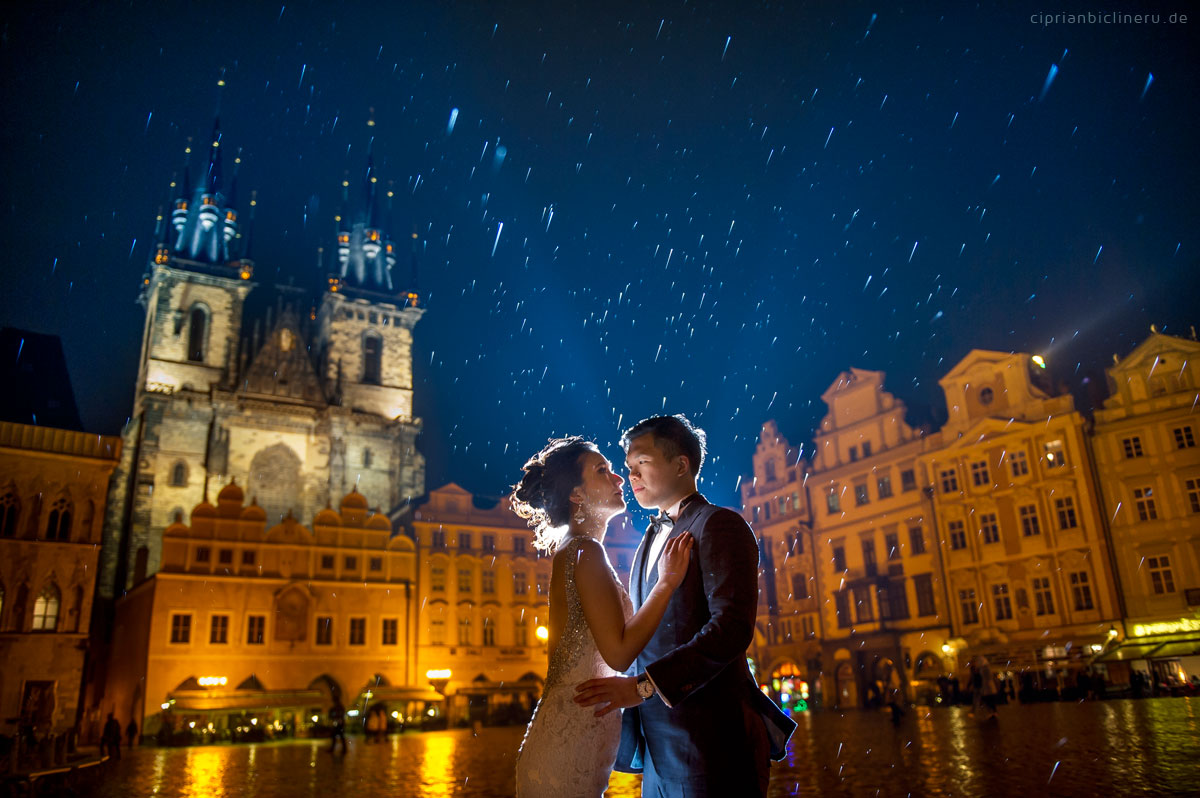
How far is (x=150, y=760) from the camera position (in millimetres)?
22359

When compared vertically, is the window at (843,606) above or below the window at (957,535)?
below

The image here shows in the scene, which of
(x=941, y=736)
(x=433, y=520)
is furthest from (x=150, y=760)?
(x=433, y=520)

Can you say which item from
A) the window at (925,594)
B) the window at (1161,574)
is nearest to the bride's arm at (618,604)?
the window at (1161,574)

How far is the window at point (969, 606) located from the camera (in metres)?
33.8

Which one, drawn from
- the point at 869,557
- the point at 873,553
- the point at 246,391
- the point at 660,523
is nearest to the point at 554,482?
the point at 660,523

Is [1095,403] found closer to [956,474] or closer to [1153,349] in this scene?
[1153,349]

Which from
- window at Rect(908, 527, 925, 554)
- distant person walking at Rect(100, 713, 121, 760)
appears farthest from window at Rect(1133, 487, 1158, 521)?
distant person walking at Rect(100, 713, 121, 760)

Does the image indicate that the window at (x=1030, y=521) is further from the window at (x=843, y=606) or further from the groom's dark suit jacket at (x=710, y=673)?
the groom's dark suit jacket at (x=710, y=673)

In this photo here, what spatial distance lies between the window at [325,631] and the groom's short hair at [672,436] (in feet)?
127

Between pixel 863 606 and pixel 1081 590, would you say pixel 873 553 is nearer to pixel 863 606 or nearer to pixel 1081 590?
pixel 863 606

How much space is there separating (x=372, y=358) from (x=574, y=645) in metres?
59.0

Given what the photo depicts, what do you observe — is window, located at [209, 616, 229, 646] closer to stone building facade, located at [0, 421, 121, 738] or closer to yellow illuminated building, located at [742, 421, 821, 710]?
stone building facade, located at [0, 421, 121, 738]

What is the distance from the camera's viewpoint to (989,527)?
34406 millimetres

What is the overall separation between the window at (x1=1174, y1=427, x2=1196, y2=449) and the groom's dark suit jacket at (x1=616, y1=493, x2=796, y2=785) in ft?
109
